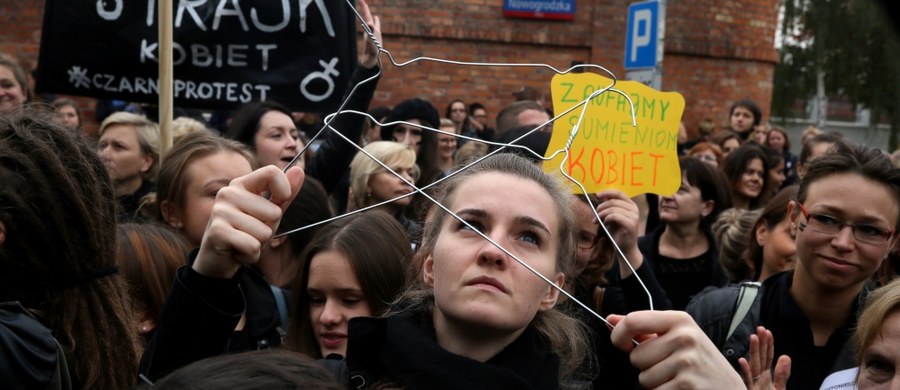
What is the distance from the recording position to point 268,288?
11.3 ft

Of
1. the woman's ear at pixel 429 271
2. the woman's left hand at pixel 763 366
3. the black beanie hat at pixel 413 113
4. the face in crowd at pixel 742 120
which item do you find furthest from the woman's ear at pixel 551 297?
the face in crowd at pixel 742 120

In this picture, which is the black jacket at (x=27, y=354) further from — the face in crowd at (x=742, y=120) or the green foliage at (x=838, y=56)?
the green foliage at (x=838, y=56)

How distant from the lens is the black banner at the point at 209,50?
4453mm

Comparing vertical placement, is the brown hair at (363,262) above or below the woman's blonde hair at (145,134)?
below

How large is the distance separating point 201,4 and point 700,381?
3.33 metres

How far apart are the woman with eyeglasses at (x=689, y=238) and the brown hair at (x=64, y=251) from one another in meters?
3.27

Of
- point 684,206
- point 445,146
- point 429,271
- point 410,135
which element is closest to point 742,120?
point 445,146

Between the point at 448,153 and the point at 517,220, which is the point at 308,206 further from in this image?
the point at 448,153

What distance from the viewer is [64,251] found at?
220 cm

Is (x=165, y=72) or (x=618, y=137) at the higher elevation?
(x=165, y=72)

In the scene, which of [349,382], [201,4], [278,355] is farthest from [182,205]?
[278,355]

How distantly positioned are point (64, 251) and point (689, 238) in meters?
3.86

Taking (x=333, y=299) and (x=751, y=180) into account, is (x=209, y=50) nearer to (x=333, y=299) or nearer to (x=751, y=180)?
(x=333, y=299)

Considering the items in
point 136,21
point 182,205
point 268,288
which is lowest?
point 268,288
